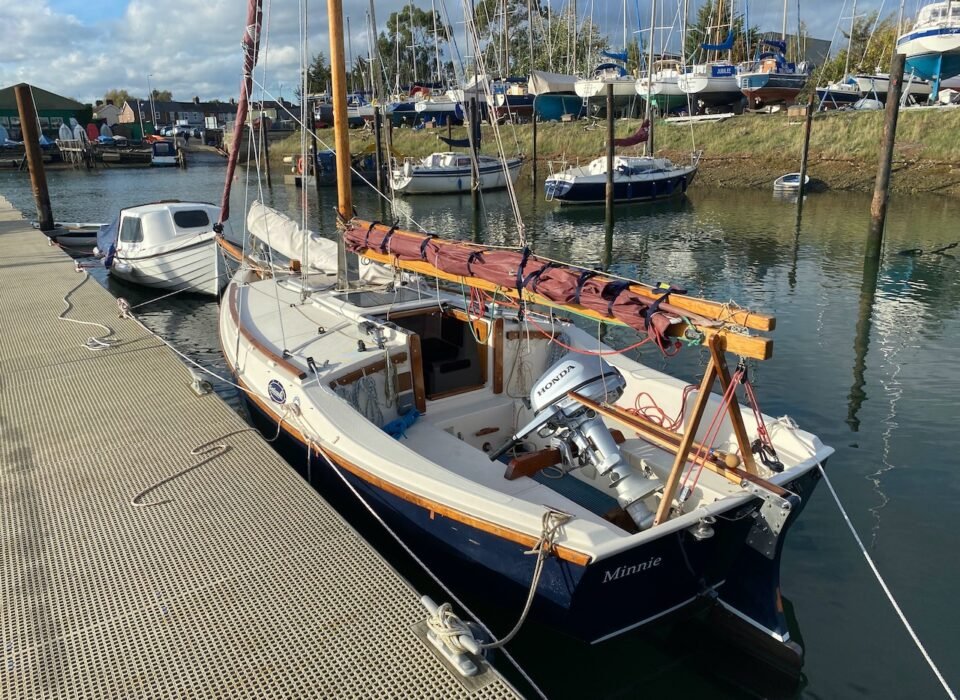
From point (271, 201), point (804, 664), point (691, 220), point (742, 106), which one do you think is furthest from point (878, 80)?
point (804, 664)

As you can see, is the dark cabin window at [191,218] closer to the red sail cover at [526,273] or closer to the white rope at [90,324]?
the white rope at [90,324]

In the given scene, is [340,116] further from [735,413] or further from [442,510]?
[735,413]

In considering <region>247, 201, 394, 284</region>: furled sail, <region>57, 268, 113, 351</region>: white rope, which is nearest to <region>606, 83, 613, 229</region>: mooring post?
<region>247, 201, 394, 284</region>: furled sail

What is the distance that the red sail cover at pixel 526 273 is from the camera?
5418 mm

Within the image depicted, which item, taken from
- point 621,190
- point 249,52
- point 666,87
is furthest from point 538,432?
point 666,87

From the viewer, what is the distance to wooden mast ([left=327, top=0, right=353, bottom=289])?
8914 mm

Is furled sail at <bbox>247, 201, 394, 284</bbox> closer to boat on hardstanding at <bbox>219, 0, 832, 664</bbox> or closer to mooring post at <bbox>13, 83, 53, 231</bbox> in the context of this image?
boat on hardstanding at <bbox>219, 0, 832, 664</bbox>

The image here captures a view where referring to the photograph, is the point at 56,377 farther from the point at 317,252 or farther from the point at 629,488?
the point at 629,488

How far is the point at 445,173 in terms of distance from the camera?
41844mm

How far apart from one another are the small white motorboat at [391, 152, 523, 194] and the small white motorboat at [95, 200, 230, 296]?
79.7 feet

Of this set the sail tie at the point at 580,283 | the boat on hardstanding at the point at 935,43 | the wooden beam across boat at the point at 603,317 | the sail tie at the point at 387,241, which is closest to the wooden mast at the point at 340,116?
the wooden beam across boat at the point at 603,317

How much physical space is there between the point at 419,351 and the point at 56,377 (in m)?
5.10

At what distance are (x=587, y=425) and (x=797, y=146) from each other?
38.7m

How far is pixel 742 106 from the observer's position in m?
51.1
